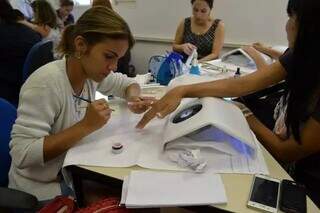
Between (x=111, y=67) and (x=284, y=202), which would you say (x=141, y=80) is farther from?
(x=284, y=202)

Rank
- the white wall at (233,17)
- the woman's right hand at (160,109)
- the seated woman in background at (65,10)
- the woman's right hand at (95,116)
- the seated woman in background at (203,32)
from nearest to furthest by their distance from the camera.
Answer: the woman's right hand at (95,116)
the woman's right hand at (160,109)
the seated woman in background at (203,32)
the white wall at (233,17)
the seated woman in background at (65,10)

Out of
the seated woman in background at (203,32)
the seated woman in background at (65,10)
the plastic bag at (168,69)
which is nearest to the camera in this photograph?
the plastic bag at (168,69)

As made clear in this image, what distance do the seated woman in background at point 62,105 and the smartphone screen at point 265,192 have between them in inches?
20.1

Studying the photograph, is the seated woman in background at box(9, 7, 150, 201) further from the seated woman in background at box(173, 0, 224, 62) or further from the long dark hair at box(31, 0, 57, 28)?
the long dark hair at box(31, 0, 57, 28)

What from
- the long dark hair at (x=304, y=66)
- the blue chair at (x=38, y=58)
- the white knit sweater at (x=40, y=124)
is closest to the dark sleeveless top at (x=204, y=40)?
the blue chair at (x=38, y=58)

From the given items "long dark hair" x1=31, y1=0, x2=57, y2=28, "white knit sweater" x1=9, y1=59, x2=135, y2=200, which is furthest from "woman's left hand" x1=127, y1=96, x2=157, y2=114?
"long dark hair" x1=31, y1=0, x2=57, y2=28

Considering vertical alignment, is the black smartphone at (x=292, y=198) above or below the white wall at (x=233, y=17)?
below

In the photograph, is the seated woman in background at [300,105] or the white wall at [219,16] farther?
the white wall at [219,16]

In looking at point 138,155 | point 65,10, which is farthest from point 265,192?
point 65,10

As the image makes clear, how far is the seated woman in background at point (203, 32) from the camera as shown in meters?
2.68

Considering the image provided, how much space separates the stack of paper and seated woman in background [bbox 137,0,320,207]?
0.32 m

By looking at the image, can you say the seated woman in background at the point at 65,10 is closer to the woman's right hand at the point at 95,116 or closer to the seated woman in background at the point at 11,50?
the seated woman in background at the point at 11,50

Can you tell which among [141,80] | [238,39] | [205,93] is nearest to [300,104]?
[205,93]

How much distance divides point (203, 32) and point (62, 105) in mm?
2021
